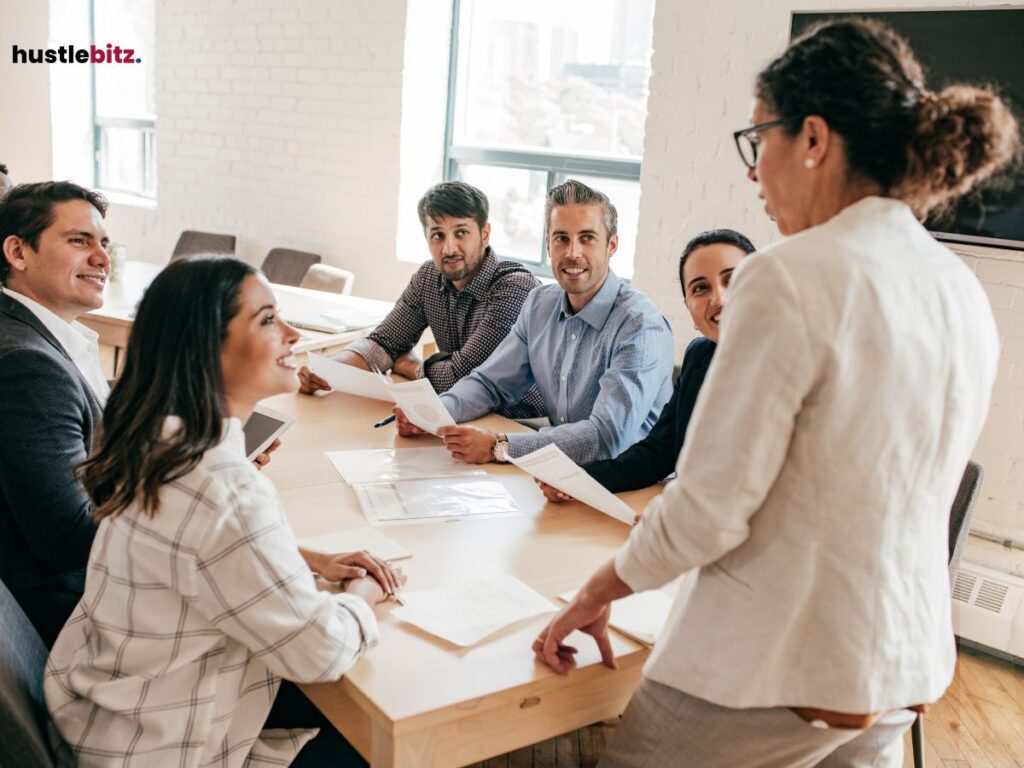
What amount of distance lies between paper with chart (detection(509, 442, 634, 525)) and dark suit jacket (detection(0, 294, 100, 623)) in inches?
30.5

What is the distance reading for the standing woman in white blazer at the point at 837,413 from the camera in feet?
3.07

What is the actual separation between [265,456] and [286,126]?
3.69 meters

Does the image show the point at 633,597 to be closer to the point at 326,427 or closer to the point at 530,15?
the point at 326,427

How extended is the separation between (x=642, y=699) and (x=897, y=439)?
→ 0.45 meters

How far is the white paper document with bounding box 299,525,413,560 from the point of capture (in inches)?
63.0

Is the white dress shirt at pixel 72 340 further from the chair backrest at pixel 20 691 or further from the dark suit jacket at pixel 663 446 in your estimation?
the dark suit jacket at pixel 663 446

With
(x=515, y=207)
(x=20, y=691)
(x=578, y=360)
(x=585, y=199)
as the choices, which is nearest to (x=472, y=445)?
(x=578, y=360)

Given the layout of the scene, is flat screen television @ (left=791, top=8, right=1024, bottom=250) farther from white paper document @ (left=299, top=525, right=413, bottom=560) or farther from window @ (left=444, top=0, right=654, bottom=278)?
white paper document @ (left=299, top=525, right=413, bottom=560)

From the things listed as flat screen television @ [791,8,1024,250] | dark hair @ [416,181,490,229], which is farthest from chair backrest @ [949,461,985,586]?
dark hair @ [416,181,490,229]

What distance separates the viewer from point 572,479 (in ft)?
5.90

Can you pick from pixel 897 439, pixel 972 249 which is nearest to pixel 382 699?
pixel 897 439

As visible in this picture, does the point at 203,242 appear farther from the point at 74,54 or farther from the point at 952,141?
the point at 952,141

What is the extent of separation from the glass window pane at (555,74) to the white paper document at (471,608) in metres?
3.19

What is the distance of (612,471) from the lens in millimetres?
1998
